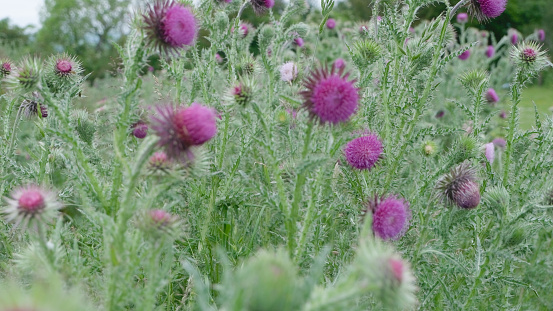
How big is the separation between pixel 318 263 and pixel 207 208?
197 cm

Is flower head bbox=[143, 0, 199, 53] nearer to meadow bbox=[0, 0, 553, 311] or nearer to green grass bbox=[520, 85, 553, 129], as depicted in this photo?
meadow bbox=[0, 0, 553, 311]

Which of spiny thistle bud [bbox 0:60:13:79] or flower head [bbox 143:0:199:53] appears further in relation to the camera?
spiny thistle bud [bbox 0:60:13:79]

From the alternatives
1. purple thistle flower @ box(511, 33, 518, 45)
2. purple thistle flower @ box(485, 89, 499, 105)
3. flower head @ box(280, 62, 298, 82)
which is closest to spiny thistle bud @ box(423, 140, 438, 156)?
flower head @ box(280, 62, 298, 82)

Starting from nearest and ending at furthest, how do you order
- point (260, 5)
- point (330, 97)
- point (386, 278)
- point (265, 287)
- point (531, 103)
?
point (265, 287)
point (386, 278)
point (330, 97)
point (260, 5)
point (531, 103)

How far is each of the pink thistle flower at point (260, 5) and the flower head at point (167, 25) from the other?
6.26ft

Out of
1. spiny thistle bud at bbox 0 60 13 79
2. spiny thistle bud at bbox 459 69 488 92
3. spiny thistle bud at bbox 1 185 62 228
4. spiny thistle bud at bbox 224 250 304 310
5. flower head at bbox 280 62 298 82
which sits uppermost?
spiny thistle bud at bbox 0 60 13 79

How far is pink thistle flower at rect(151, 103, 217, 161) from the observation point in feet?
5.44

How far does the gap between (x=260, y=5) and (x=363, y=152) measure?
187 cm

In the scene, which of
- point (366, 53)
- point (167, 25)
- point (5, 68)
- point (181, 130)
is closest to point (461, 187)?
point (366, 53)

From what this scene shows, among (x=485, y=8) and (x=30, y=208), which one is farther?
(x=485, y=8)

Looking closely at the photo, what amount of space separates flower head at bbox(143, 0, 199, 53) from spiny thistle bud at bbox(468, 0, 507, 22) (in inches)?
84.0

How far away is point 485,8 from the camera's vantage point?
3029 millimetres

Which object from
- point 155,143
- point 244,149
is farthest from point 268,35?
point 155,143

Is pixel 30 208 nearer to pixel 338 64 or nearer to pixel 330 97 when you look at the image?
pixel 330 97
